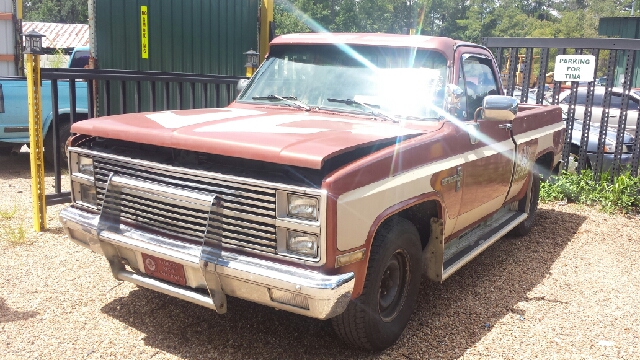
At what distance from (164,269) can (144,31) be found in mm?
6003

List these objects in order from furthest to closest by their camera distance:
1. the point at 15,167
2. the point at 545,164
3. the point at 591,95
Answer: the point at 15,167, the point at 591,95, the point at 545,164

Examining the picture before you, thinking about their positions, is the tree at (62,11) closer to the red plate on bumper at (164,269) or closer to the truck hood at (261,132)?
the truck hood at (261,132)

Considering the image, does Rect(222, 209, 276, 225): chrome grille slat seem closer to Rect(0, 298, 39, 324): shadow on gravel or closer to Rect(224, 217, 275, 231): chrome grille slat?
Rect(224, 217, 275, 231): chrome grille slat

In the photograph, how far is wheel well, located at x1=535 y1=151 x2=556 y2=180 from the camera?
21.1 feet

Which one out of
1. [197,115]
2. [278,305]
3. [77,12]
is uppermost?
[77,12]

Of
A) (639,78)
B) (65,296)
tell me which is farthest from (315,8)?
(65,296)

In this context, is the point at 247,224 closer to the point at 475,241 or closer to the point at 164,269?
the point at 164,269

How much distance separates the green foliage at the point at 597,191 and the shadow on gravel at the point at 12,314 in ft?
21.2

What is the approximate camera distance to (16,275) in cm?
473

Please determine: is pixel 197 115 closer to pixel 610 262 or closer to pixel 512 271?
pixel 512 271

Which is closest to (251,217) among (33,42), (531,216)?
(33,42)

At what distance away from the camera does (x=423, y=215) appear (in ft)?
13.6

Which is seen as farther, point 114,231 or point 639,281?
point 639,281

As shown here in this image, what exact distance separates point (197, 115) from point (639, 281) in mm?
4068
